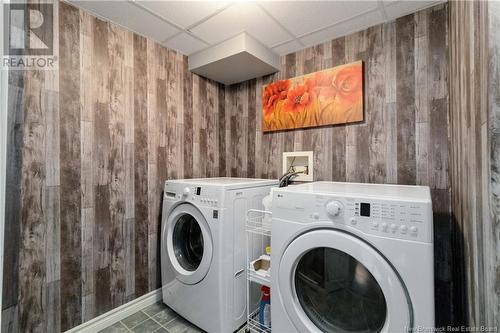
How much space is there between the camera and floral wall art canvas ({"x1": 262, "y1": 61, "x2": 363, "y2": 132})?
5.38ft

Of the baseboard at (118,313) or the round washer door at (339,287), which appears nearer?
the round washer door at (339,287)

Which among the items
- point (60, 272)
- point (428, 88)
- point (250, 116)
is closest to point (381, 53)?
point (428, 88)

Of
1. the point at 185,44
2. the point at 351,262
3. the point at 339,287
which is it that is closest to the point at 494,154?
the point at 351,262

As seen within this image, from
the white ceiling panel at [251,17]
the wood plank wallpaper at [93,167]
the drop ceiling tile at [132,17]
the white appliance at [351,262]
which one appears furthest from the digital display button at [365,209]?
the drop ceiling tile at [132,17]

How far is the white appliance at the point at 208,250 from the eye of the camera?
134 cm

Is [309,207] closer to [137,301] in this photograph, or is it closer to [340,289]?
[340,289]

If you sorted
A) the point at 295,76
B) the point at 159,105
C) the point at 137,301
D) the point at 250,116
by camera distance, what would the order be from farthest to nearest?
the point at 250,116, the point at 295,76, the point at 159,105, the point at 137,301

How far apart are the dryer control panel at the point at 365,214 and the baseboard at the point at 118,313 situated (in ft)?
4.46

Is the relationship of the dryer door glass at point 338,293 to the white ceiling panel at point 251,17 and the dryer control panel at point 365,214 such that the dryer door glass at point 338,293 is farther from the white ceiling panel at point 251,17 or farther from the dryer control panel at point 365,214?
the white ceiling panel at point 251,17

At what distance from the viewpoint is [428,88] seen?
1422 mm

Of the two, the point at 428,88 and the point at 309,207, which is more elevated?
the point at 428,88

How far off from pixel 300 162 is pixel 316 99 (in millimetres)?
521

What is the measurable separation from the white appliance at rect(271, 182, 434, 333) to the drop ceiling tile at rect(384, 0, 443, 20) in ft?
3.89

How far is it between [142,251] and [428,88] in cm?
225
